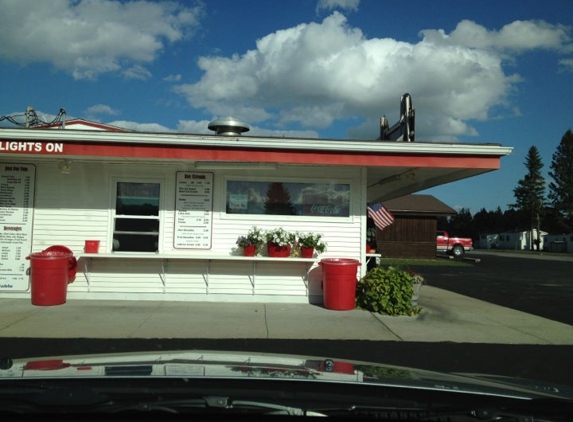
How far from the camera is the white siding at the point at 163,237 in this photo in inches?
426

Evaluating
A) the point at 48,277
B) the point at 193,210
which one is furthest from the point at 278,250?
the point at 48,277

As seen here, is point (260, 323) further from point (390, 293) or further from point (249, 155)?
point (249, 155)

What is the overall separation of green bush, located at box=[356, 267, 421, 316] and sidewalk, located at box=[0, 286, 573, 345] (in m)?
0.24

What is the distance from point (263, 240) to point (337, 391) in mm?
8300

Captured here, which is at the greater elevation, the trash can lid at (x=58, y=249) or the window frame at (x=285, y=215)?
the window frame at (x=285, y=215)

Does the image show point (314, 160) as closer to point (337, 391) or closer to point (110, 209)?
point (110, 209)

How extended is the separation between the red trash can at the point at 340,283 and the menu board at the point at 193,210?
8.41 feet

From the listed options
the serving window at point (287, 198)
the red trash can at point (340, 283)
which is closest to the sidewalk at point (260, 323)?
the red trash can at point (340, 283)

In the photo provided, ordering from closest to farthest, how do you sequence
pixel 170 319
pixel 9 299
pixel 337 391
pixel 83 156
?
pixel 337 391, pixel 170 319, pixel 83 156, pixel 9 299

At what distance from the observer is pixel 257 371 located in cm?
274

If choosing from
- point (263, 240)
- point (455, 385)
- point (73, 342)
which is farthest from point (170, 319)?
point (455, 385)

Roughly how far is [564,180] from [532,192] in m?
4.40

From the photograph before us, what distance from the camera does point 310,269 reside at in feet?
36.0

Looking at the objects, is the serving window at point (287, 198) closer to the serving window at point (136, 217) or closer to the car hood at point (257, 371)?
the serving window at point (136, 217)
